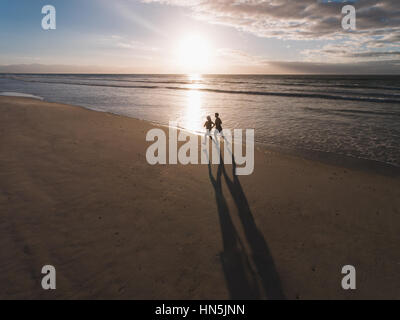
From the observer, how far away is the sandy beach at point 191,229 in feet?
14.1

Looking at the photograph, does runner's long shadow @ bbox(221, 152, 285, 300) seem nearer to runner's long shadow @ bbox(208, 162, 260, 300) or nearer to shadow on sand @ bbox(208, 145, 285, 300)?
shadow on sand @ bbox(208, 145, 285, 300)

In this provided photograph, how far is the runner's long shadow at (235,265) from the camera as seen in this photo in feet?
13.8

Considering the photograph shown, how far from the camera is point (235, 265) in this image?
15.6 feet

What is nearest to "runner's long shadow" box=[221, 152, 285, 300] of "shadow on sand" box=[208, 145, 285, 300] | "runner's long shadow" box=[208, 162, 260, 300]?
"shadow on sand" box=[208, 145, 285, 300]

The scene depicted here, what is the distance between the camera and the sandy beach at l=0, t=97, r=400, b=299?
4.31m

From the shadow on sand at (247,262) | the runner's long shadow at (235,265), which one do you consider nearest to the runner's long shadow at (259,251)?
the shadow on sand at (247,262)

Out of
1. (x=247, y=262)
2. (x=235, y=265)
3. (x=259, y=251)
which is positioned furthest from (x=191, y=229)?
(x=259, y=251)

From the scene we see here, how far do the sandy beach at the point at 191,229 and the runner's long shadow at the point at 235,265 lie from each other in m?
0.02

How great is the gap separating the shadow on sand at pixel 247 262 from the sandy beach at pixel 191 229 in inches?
0.9

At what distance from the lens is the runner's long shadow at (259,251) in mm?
4289

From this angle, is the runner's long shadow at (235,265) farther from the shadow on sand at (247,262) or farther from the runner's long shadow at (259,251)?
the runner's long shadow at (259,251)

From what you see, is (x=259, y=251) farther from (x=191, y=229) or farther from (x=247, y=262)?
(x=191, y=229)

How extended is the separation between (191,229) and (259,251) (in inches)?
66.3

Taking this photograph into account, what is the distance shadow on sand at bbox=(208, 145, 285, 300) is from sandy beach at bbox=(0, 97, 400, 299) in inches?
0.9
